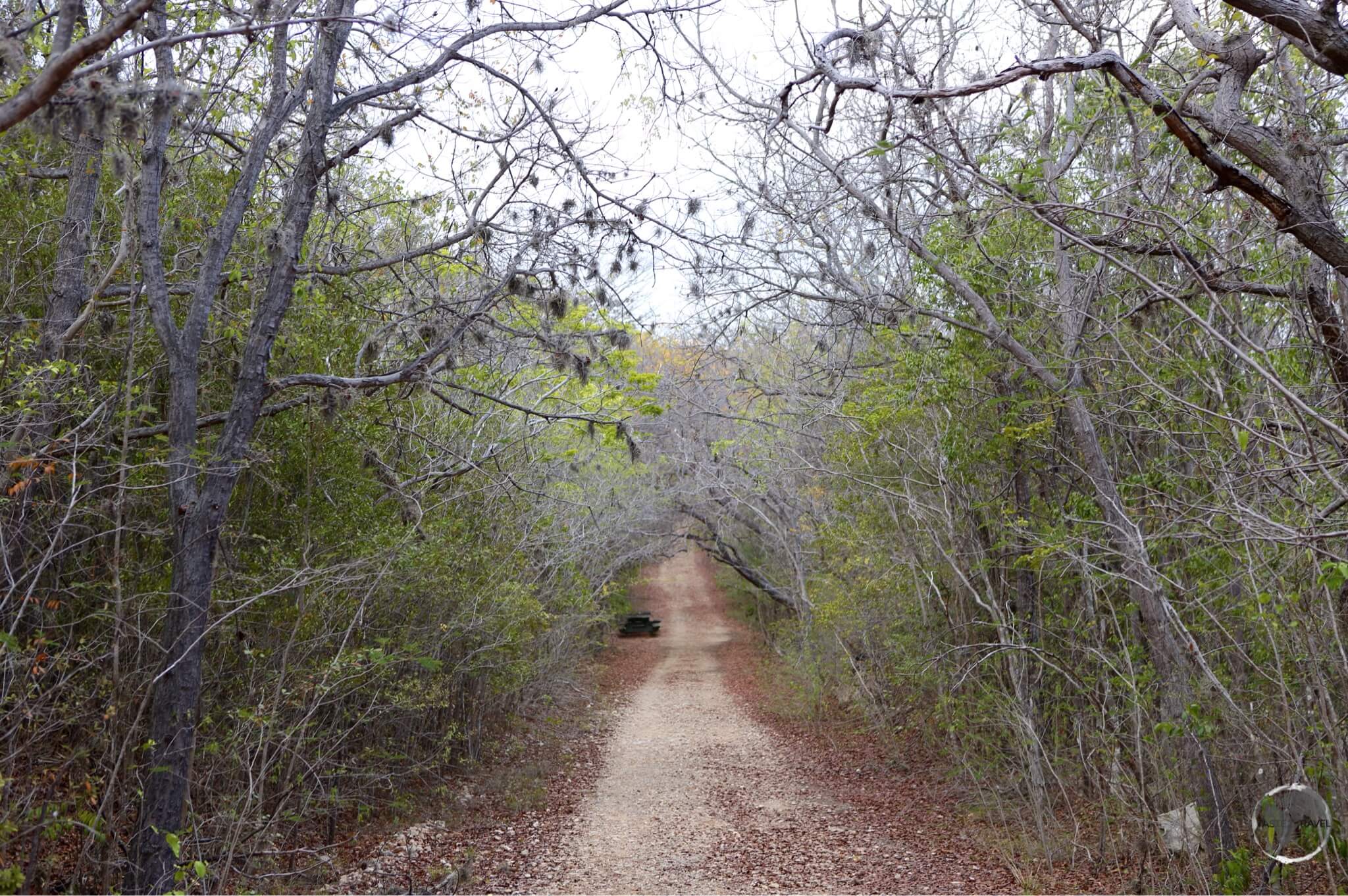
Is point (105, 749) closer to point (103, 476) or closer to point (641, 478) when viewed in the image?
point (103, 476)

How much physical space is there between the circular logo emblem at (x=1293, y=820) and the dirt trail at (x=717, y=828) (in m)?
2.41

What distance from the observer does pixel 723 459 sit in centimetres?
1677

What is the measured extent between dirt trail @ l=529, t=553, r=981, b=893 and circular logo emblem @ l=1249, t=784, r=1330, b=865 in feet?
7.89

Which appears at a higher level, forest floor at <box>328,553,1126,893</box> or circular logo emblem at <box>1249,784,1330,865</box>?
circular logo emblem at <box>1249,784,1330,865</box>

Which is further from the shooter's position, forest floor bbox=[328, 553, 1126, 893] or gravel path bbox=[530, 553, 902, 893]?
gravel path bbox=[530, 553, 902, 893]

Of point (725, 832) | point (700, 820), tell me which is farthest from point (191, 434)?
point (700, 820)

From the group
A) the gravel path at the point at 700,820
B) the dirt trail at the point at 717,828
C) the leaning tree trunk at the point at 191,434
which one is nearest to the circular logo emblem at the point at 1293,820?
the dirt trail at the point at 717,828

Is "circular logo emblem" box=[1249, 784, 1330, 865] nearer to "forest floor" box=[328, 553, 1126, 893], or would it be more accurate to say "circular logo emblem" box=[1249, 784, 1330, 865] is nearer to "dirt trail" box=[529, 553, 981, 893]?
"forest floor" box=[328, 553, 1126, 893]

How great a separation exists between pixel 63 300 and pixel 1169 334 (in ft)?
21.8

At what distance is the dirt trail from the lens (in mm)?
7027

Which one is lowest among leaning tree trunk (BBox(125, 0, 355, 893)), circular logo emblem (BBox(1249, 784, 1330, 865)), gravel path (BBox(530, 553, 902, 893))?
gravel path (BBox(530, 553, 902, 893))

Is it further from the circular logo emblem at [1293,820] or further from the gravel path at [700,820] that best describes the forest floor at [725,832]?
the circular logo emblem at [1293,820]

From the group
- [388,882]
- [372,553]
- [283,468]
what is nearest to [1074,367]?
[372,553]

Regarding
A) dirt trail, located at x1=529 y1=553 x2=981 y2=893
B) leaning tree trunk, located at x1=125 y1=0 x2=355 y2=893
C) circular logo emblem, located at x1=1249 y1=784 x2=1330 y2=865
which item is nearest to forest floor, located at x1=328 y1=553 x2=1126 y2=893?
dirt trail, located at x1=529 y1=553 x2=981 y2=893
